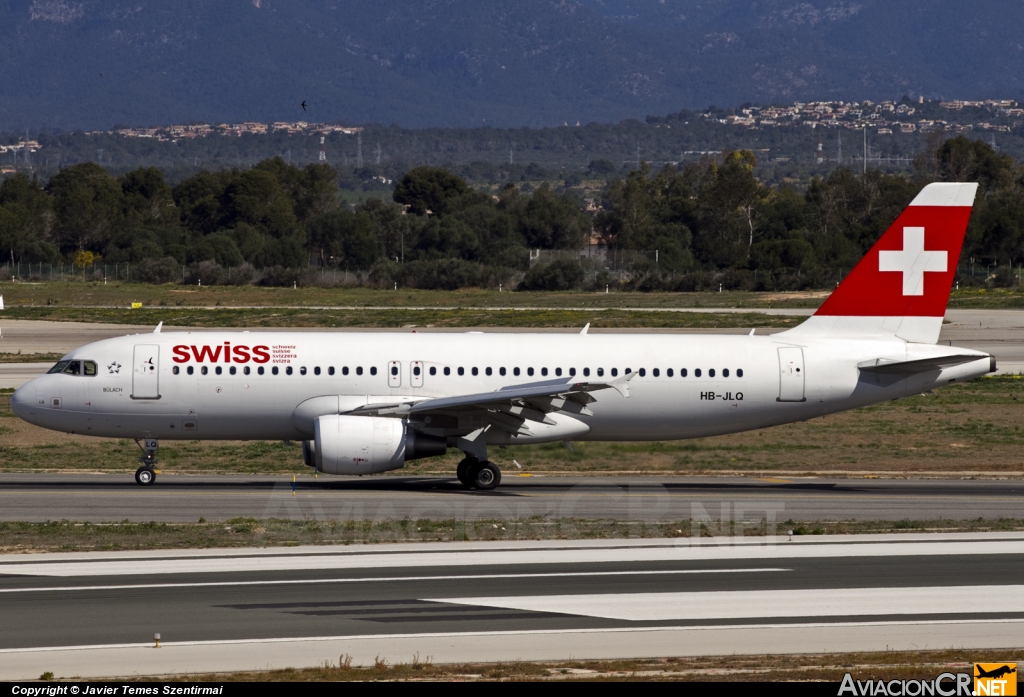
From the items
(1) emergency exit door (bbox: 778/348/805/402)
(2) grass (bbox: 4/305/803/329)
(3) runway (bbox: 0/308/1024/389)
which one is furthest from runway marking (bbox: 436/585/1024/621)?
(2) grass (bbox: 4/305/803/329)

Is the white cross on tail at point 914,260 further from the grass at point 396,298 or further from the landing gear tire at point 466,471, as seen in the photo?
the grass at point 396,298

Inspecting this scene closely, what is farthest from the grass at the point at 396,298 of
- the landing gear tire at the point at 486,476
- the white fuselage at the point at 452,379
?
the landing gear tire at the point at 486,476

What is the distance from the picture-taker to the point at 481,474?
102ft

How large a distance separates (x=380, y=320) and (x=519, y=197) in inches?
3421

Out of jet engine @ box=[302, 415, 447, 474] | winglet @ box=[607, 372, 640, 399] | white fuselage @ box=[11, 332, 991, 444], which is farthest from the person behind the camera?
white fuselage @ box=[11, 332, 991, 444]

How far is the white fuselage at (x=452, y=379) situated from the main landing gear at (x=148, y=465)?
351 mm

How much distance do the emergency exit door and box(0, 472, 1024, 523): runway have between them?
87.5 inches

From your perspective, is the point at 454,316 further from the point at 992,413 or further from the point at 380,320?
the point at 992,413

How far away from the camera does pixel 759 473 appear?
3494cm

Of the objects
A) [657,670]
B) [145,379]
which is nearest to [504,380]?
[145,379]

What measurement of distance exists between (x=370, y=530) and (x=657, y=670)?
10.3 m

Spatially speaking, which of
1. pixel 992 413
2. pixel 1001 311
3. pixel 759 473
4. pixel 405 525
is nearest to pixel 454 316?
pixel 1001 311

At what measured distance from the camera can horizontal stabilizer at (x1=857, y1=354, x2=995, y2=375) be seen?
3203cm

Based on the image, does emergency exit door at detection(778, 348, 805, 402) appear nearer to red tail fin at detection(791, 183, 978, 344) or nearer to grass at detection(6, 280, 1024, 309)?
red tail fin at detection(791, 183, 978, 344)
